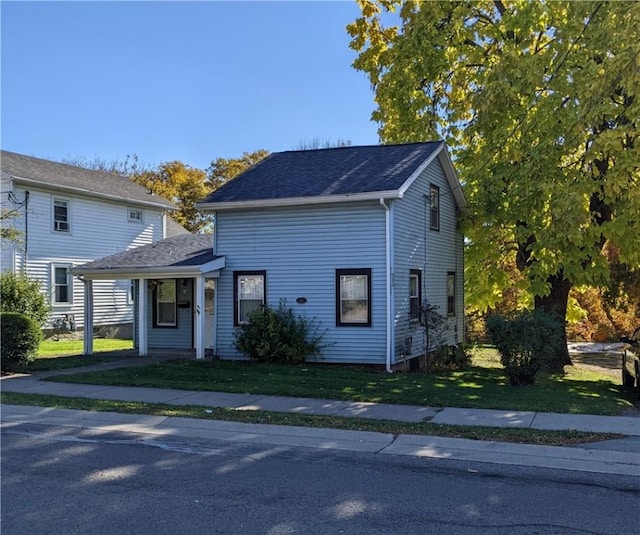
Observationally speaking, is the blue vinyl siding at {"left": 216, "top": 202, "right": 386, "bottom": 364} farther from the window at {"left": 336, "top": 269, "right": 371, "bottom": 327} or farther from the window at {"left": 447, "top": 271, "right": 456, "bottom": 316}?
the window at {"left": 447, "top": 271, "right": 456, "bottom": 316}

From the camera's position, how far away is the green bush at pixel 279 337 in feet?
47.7

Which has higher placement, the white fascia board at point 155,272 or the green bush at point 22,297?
the white fascia board at point 155,272

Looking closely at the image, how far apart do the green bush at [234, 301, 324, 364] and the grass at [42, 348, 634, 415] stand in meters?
0.39

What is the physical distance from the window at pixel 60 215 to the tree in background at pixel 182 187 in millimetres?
16750

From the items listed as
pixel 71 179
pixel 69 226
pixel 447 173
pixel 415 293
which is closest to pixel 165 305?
pixel 415 293

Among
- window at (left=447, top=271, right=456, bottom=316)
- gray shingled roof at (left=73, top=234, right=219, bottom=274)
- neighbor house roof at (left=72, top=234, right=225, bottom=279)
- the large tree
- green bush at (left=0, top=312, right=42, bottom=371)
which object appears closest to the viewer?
the large tree

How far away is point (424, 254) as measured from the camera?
651 inches

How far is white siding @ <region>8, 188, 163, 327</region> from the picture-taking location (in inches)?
894

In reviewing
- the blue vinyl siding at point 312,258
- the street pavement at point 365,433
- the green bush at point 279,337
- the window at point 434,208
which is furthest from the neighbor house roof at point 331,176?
the street pavement at point 365,433

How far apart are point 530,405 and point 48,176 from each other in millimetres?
21127

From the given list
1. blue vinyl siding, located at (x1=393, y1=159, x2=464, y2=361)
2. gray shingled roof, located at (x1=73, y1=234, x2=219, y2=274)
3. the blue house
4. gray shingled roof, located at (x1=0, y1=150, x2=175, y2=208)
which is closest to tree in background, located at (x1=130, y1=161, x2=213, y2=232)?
gray shingled roof, located at (x1=0, y1=150, x2=175, y2=208)

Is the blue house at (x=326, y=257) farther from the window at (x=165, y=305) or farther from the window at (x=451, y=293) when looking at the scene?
the window at (x=451, y=293)

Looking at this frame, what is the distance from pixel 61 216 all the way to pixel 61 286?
2866 mm

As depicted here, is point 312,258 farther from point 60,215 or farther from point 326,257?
point 60,215
